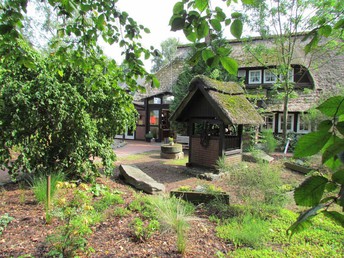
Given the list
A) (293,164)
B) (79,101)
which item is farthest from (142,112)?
(79,101)

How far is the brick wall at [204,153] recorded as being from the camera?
9570mm

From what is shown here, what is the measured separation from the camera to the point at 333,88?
709 inches

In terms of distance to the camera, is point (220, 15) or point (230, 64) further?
point (220, 15)

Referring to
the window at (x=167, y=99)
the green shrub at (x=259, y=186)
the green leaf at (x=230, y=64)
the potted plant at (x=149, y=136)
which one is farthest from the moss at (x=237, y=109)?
the potted plant at (x=149, y=136)

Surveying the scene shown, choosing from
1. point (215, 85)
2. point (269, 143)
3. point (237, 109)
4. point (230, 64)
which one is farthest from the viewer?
point (269, 143)

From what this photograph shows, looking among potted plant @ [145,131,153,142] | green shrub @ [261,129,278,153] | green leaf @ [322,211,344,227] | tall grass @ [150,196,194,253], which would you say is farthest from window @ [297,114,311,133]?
green leaf @ [322,211,344,227]

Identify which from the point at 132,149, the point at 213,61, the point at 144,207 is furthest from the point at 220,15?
the point at 132,149

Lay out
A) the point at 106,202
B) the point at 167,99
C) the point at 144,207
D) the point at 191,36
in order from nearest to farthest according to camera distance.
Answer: the point at 191,36 → the point at 144,207 → the point at 106,202 → the point at 167,99

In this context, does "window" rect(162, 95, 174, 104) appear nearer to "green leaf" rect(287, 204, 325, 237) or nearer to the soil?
the soil

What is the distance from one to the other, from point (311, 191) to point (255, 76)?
66.8ft

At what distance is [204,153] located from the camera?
9.92 metres

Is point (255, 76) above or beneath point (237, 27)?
above

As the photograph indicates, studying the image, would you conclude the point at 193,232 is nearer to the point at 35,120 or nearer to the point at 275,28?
the point at 35,120

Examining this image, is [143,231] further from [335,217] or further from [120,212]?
[335,217]
